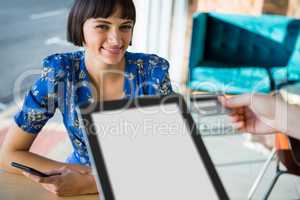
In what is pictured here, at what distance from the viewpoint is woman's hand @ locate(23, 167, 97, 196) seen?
921 millimetres

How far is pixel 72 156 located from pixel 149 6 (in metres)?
1.79

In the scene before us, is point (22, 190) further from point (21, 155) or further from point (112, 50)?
point (112, 50)

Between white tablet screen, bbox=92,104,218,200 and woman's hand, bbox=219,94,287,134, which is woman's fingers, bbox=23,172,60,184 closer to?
white tablet screen, bbox=92,104,218,200

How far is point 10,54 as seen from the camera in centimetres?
274

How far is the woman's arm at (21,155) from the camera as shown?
1.07 m

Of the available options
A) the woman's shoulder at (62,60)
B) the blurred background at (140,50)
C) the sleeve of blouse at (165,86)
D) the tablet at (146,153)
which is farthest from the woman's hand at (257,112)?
the blurred background at (140,50)

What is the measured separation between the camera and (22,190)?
0.95 metres

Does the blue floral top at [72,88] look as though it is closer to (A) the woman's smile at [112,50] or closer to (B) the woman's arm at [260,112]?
(A) the woman's smile at [112,50]

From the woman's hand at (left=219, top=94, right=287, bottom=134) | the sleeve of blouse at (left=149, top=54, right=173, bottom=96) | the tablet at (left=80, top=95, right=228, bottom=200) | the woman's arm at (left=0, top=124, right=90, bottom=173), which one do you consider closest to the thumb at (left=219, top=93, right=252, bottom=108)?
the woman's hand at (left=219, top=94, right=287, bottom=134)

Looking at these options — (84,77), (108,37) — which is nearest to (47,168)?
(84,77)

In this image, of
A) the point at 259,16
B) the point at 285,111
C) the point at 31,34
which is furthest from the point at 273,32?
the point at 285,111

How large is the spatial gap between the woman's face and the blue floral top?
73mm

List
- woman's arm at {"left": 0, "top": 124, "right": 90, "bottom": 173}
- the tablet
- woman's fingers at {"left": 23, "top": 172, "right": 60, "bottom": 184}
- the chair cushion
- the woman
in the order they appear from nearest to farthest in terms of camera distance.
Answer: the tablet, woman's fingers at {"left": 23, "top": 172, "right": 60, "bottom": 184}, woman's arm at {"left": 0, "top": 124, "right": 90, "bottom": 173}, the woman, the chair cushion

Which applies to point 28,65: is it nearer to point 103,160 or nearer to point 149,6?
point 149,6
